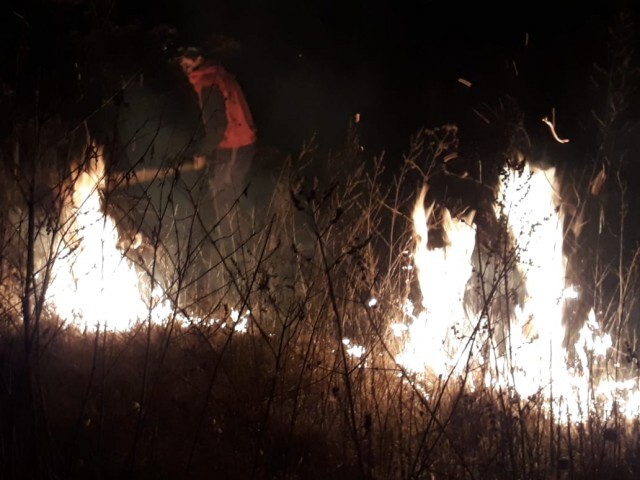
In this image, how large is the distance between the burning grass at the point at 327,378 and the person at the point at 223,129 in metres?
1.60

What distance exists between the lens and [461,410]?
10.9 feet

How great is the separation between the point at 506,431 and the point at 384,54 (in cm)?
856

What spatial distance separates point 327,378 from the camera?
3645 millimetres

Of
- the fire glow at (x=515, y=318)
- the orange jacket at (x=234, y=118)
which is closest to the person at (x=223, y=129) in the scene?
the orange jacket at (x=234, y=118)

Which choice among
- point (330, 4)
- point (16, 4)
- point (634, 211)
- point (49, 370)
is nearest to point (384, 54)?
point (330, 4)

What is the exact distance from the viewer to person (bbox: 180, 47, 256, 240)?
5.56 metres

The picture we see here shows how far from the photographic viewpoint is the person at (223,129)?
556 cm

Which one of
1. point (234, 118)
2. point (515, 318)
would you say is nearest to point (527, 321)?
point (515, 318)

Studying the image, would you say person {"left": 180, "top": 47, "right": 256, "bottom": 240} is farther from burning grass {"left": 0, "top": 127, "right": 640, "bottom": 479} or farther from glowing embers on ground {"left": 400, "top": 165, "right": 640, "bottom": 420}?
glowing embers on ground {"left": 400, "top": 165, "right": 640, "bottom": 420}

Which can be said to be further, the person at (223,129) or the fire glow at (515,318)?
the person at (223,129)

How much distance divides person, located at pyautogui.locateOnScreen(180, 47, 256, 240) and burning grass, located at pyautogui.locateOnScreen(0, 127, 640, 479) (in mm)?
1605

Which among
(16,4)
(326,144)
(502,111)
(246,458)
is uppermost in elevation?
(326,144)

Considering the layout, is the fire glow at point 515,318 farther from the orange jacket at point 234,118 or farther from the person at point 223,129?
the orange jacket at point 234,118

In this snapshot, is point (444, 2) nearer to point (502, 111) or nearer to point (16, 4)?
point (16, 4)
